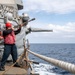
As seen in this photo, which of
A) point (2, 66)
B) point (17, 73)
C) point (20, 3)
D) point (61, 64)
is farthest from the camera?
point (20, 3)

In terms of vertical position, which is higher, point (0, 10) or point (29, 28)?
point (0, 10)

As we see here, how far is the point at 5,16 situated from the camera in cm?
1185

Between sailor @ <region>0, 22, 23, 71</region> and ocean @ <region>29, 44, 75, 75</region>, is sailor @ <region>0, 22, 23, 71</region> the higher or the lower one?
the higher one

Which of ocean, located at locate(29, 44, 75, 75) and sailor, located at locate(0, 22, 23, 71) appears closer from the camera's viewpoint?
sailor, located at locate(0, 22, 23, 71)

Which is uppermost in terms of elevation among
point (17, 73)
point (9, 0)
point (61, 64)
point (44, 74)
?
point (9, 0)

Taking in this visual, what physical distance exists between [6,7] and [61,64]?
1126cm

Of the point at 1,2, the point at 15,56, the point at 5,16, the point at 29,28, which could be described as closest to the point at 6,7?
the point at 1,2

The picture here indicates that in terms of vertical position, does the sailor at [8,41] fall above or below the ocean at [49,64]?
above

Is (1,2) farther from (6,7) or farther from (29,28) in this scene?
(29,28)

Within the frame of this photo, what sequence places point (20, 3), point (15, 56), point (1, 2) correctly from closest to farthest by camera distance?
point (15, 56) → point (1, 2) → point (20, 3)

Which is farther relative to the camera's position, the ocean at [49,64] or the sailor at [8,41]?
the ocean at [49,64]

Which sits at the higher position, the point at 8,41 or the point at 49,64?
the point at 8,41

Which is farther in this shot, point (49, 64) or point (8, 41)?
point (49, 64)

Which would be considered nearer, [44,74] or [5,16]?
[5,16]
